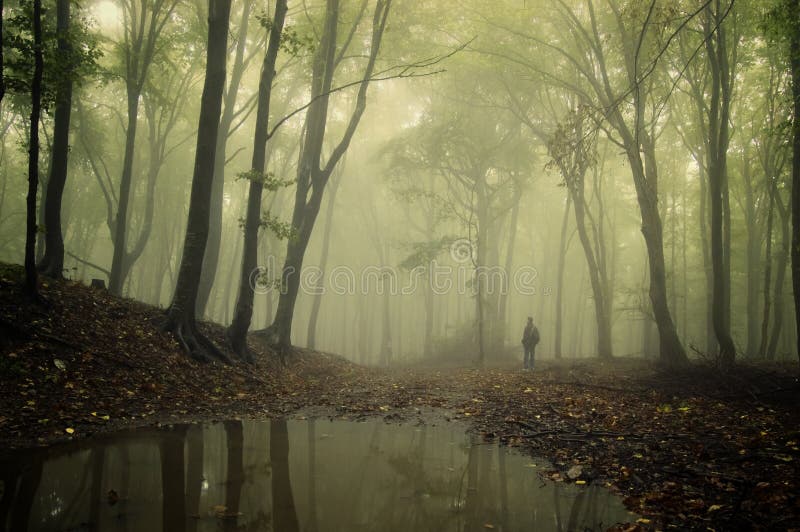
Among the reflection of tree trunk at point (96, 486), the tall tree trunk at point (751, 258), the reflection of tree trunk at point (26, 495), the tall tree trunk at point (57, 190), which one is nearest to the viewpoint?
the reflection of tree trunk at point (26, 495)

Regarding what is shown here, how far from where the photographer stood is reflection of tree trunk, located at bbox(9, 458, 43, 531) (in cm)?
278

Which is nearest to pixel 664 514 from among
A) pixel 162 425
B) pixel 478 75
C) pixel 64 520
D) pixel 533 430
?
pixel 533 430

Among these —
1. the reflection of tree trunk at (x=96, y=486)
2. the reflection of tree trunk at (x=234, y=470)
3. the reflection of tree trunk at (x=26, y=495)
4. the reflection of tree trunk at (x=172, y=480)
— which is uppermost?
the reflection of tree trunk at (x=26, y=495)

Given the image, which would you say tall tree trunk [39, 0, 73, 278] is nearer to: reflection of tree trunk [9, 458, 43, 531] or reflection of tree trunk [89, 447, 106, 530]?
reflection of tree trunk [89, 447, 106, 530]

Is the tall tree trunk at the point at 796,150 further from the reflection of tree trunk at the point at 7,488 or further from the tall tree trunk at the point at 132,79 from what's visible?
the tall tree trunk at the point at 132,79

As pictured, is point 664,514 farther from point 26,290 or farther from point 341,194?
point 341,194

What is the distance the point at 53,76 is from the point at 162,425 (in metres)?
6.77

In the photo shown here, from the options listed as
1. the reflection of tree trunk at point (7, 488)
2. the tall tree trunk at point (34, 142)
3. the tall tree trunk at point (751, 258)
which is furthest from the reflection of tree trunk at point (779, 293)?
the tall tree trunk at point (34, 142)

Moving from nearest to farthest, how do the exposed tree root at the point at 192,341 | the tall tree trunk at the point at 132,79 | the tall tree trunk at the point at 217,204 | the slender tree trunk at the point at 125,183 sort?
the exposed tree root at the point at 192,341 → the tall tree trunk at the point at 132,79 → the slender tree trunk at the point at 125,183 → the tall tree trunk at the point at 217,204

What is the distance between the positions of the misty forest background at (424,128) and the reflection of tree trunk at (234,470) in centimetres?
451

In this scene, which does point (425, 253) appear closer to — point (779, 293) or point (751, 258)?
point (779, 293)

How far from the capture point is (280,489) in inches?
144

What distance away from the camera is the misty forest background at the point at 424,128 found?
960 cm

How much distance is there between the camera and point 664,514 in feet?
10.7
